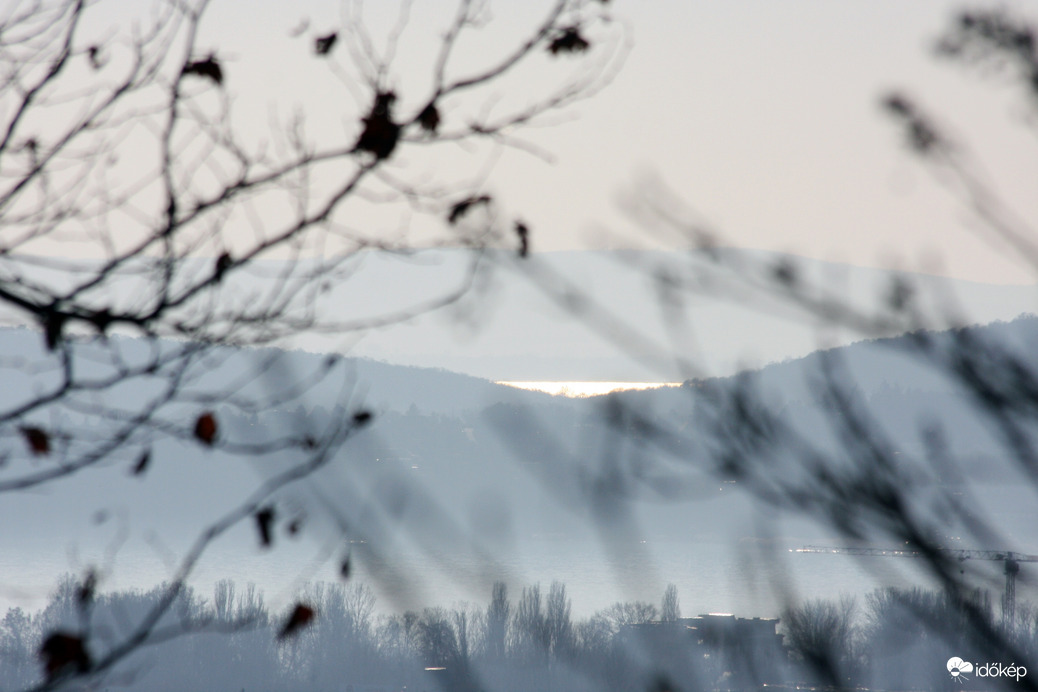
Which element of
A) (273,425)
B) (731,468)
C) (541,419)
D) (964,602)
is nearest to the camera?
(964,602)

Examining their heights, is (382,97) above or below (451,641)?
above

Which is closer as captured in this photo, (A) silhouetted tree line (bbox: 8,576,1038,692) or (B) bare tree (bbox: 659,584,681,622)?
(A) silhouetted tree line (bbox: 8,576,1038,692)

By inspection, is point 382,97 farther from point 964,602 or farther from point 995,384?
point 964,602

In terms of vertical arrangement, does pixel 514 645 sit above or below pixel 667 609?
below

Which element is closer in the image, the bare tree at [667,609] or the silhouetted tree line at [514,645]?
the silhouetted tree line at [514,645]

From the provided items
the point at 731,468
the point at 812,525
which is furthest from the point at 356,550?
the point at 812,525

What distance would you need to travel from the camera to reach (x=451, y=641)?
82.4 inches

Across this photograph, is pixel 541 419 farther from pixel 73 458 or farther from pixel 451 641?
pixel 73 458

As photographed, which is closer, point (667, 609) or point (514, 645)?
point (667, 609)

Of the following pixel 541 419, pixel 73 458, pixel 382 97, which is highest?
pixel 382 97

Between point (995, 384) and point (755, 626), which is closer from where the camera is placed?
point (995, 384)

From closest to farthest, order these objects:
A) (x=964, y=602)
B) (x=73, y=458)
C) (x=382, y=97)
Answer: (x=964, y=602), (x=382, y=97), (x=73, y=458)

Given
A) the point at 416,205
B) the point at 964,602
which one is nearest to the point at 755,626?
the point at 964,602

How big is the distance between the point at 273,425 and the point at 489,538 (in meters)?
0.75
